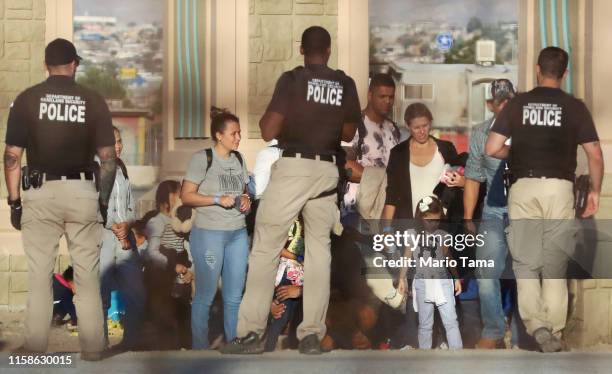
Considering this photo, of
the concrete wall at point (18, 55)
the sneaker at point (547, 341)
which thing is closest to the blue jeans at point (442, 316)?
the sneaker at point (547, 341)

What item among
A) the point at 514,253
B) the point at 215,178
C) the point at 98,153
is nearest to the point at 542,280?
the point at 514,253

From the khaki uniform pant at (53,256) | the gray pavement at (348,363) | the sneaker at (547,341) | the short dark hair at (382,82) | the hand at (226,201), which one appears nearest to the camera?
the gray pavement at (348,363)

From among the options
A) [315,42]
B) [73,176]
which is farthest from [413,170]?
[73,176]

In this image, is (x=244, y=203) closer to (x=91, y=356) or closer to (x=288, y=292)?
(x=288, y=292)

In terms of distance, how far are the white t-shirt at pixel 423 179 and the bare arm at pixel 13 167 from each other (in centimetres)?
244

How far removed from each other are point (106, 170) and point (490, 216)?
2442 mm

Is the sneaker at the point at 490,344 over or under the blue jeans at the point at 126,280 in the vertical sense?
under

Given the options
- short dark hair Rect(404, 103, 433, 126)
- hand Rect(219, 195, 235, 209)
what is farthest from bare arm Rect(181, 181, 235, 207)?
short dark hair Rect(404, 103, 433, 126)

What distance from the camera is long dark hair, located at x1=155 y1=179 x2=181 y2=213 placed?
891cm

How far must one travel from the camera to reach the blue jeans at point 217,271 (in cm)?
789

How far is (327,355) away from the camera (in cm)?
711

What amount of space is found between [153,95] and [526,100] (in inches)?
107

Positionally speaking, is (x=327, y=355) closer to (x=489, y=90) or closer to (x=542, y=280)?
(x=542, y=280)

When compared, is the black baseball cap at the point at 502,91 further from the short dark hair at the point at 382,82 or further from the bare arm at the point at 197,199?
the bare arm at the point at 197,199
